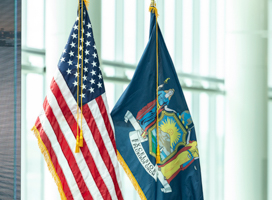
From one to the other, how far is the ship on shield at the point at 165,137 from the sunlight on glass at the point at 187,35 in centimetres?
323

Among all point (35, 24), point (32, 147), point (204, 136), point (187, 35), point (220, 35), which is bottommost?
point (204, 136)

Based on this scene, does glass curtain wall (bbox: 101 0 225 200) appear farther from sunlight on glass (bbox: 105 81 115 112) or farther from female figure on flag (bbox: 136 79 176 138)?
female figure on flag (bbox: 136 79 176 138)

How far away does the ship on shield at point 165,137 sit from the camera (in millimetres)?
3779

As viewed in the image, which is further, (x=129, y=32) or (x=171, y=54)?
(x=171, y=54)

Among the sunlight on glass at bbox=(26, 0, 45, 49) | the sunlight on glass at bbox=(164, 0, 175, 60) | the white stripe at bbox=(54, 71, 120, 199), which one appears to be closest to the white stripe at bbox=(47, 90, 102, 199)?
the white stripe at bbox=(54, 71, 120, 199)

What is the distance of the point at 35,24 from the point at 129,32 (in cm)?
169

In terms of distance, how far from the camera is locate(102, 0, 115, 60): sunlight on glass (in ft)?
18.0

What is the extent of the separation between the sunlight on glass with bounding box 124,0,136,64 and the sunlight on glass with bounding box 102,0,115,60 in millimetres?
260

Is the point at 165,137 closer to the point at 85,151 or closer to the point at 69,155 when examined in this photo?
the point at 85,151

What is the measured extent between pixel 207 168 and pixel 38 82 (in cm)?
456

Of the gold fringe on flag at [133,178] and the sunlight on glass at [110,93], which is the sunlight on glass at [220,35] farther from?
the gold fringe on flag at [133,178]

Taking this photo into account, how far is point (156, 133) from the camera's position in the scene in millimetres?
3811

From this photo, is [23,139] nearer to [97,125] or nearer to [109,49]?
[97,125]

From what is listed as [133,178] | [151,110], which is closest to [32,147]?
[133,178]
